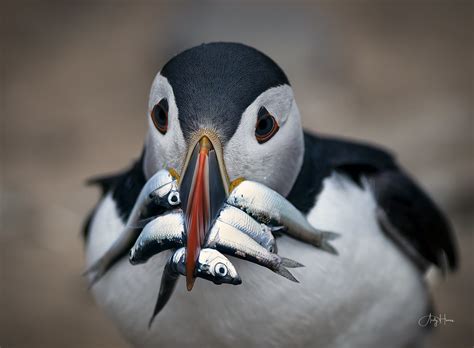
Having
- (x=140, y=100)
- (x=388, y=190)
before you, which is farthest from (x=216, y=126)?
(x=140, y=100)

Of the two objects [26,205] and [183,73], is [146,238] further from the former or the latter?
[26,205]

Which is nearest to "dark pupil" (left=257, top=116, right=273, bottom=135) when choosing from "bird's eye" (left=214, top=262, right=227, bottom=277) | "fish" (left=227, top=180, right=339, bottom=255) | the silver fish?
"fish" (left=227, top=180, right=339, bottom=255)

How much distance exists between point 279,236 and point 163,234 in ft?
1.80

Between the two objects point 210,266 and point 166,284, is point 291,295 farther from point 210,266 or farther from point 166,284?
point 210,266

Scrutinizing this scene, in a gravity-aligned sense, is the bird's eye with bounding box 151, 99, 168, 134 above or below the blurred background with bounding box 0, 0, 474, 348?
above

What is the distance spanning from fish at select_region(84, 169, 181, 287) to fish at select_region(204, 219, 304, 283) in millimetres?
154

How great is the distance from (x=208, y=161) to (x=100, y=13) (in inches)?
291

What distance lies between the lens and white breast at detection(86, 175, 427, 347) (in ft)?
8.98

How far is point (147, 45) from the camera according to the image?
8.76 meters

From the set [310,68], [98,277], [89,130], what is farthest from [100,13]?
[98,277]

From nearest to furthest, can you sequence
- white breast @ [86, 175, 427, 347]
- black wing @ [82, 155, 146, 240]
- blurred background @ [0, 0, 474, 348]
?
1. white breast @ [86, 175, 427, 347]
2. black wing @ [82, 155, 146, 240]
3. blurred background @ [0, 0, 474, 348]

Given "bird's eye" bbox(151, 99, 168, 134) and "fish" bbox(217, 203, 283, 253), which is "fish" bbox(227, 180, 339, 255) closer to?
"fish" bbox(217, 203, 283, 253)

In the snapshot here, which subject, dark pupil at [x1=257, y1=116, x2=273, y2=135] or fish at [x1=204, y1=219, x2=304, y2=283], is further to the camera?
dark pupil at [x1=257, y1=116, x2=273, y2=135]

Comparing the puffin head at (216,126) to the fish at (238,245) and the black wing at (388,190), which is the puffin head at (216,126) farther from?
the black wing at (388,190)
